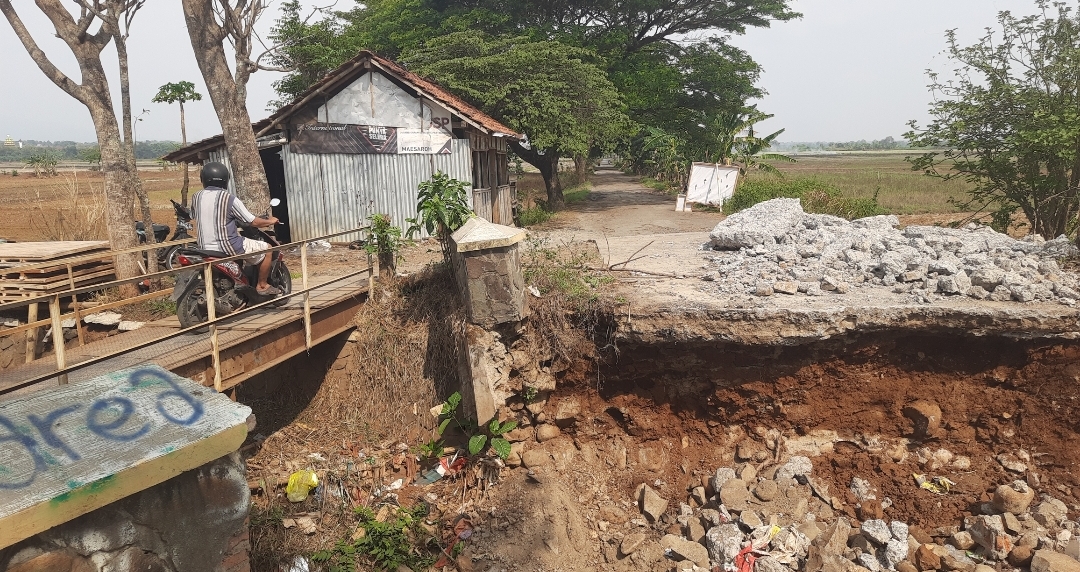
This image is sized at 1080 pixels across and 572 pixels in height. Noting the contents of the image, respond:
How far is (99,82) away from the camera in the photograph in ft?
27.6

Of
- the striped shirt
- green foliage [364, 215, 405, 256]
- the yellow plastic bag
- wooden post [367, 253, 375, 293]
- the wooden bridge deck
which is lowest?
the yellow plastic bag

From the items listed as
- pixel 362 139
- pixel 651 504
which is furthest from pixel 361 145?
pixel 651 504

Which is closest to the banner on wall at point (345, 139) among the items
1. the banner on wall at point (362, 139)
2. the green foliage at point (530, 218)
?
the banner on wall at point (362, 139)

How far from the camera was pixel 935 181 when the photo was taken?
104 ft

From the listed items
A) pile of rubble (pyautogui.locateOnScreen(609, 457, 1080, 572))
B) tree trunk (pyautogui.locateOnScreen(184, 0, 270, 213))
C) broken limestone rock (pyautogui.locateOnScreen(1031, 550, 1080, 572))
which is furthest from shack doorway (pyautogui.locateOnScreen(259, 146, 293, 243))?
broken limestone rock (pyautogui.locateOnScreen(1031, 550, 1080, 572))

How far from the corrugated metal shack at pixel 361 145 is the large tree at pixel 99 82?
14.7 ft

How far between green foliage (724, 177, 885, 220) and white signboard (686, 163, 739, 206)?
0.34 meters

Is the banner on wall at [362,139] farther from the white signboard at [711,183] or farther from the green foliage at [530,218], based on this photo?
the white signboard at [711,183]

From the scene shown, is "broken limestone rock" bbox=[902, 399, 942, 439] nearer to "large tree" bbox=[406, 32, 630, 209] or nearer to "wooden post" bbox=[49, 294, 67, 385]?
"wooden post" bbox=[49, 294, 67, 385]

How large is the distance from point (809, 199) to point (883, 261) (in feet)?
31.0

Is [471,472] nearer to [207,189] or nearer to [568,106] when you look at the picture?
[207,189]

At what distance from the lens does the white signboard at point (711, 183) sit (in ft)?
64.5

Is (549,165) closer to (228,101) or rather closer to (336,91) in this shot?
(336,91)

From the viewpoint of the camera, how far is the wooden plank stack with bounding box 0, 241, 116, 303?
24.4 ft
